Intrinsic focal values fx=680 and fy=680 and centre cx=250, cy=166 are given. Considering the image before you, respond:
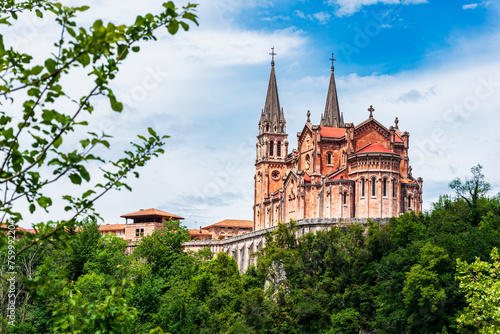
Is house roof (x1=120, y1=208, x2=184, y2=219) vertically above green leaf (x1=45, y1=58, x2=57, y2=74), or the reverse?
house roof (x1=120, y1=208, x2=184, y2=219)

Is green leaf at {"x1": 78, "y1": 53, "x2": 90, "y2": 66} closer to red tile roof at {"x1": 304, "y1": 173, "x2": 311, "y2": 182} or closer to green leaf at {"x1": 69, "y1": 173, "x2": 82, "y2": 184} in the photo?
green leaf at {"x1": 69, "y1": 173, "x2": 82, "y2": 184}

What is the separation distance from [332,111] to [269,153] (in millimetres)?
10344

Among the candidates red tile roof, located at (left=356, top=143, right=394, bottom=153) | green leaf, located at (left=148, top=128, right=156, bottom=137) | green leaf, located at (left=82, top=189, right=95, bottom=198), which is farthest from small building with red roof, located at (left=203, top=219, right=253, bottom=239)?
green leaf, located at (left=82, top=189, right=95, bottom=198)

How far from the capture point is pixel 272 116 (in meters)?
95.5

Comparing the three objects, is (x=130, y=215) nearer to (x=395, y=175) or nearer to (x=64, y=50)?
(x=395, y=175)

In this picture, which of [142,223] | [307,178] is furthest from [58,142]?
[142,223]

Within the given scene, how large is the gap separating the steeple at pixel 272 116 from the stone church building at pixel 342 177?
16.5ft

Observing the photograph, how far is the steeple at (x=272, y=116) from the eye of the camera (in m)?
94.8

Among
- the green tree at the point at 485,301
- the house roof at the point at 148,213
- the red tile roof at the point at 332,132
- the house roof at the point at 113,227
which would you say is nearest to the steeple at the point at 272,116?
the red tile roof at the point at 332,132

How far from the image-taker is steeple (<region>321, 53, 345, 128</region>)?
91.6 m

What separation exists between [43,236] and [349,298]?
48544 mm

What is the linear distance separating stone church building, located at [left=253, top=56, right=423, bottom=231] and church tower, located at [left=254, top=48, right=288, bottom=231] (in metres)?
0.15

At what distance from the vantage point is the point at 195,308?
60.1m

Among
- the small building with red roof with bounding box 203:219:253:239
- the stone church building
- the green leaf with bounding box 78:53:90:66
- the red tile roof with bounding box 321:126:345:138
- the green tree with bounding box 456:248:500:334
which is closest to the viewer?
the green leaf with bounding box 78:53:90:66
